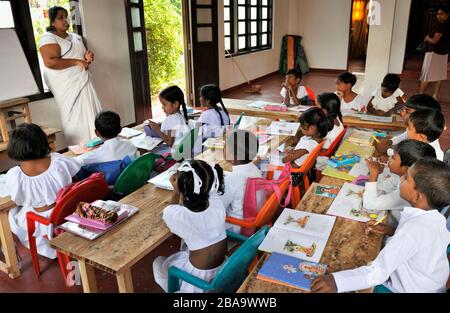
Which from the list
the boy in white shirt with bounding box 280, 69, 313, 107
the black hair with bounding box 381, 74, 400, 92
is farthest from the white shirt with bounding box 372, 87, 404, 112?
the boy in white shirt with bounding box 280, 69, 313, 107

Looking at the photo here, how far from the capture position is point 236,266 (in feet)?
5.15

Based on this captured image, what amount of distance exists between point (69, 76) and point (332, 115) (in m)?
2.80

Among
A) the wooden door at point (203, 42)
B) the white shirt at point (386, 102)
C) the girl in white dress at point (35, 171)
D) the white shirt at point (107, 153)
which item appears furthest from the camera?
the wooden door at point (203, 42)

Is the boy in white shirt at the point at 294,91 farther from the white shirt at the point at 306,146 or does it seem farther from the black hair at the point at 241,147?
the black hair at the point at 241,147

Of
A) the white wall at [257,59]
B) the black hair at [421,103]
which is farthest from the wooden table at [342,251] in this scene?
the white wall at [257,59]

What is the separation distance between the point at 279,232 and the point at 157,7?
664 cm

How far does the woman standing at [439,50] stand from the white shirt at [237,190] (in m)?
5.44

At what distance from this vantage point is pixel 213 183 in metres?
1.68

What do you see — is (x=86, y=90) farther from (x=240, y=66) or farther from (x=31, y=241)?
(x=240, y=66)

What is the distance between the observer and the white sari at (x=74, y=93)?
418cm

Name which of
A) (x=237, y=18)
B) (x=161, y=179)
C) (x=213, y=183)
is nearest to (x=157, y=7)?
(x=237, y=18)

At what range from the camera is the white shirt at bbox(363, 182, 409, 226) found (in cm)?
185
